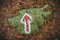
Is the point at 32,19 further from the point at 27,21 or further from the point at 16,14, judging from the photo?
the point at 16,14

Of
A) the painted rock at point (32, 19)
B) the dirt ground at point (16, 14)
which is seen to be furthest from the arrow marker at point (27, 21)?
the dirt ground at point (16, 14)

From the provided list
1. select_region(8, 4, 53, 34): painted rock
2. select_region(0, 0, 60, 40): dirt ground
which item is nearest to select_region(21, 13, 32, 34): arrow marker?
select_region(8, 4, 53, 34): painted rock

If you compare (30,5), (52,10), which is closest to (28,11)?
(30,5)

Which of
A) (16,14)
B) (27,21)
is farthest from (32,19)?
(16,14)

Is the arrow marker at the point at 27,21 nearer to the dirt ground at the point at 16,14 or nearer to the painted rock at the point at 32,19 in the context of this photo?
the painted rock at the point at 32,19

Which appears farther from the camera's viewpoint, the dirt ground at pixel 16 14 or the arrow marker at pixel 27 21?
the dirt ground at pixel 16 14

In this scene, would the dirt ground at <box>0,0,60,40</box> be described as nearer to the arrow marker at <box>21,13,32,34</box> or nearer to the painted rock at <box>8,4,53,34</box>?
the painted rock at <box>8,4,53,34</box>

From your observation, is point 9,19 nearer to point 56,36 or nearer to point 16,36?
point 16,36
